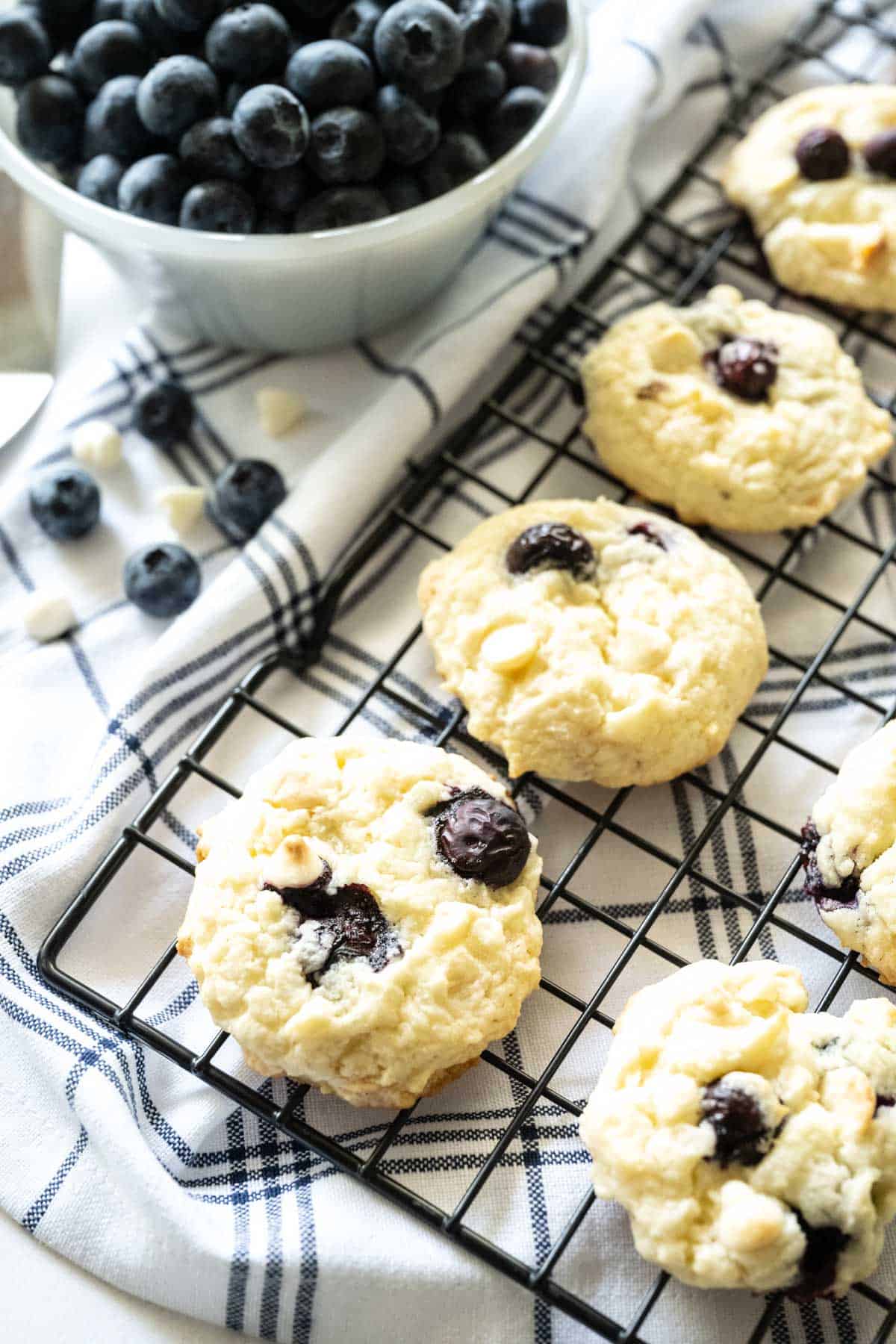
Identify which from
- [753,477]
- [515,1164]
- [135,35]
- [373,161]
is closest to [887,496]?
[753,477]

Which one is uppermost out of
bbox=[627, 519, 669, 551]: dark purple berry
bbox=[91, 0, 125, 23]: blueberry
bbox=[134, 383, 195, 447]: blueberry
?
bbox=[91, 0, 125, 23]: blueberry

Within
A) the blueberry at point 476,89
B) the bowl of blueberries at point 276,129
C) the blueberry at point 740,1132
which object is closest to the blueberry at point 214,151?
the bowl of blueberries at point 276,129

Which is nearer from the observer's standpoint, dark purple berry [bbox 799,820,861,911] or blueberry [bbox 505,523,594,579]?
dark purple berry [bbox 799,820,861,911]

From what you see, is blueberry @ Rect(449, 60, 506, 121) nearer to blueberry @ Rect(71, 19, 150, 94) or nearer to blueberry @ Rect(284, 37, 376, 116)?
blueberry @ Rect(284, 37, 376, 116)

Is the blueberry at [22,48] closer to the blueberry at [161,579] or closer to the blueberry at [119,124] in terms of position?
the blueberry at [119,124]

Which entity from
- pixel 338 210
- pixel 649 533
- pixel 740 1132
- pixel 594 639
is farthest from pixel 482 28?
pixel 740 1132

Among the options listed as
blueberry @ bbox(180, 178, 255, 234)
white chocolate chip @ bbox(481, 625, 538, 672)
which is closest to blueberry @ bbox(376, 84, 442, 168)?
blueberry @ bbox(180, 178, 255, 234)

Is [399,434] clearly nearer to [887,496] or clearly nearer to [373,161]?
[373,161]
